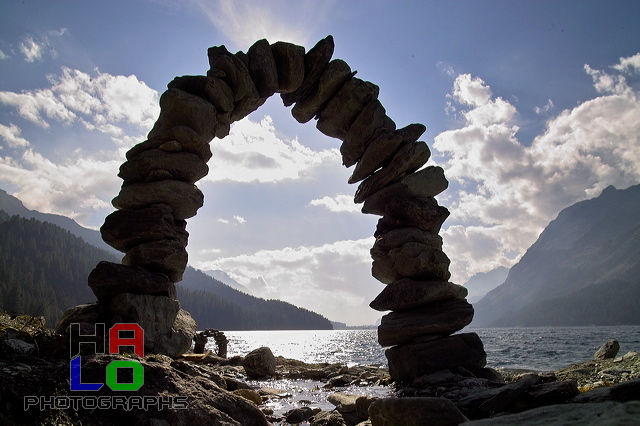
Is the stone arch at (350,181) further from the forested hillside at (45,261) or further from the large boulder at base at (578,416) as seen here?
the forested hillside at (45,261)

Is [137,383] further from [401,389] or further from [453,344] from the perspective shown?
[453,344]

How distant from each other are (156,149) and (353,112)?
7813 millimetres

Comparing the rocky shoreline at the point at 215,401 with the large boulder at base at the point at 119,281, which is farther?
the large boulder at base at the point at 119,281

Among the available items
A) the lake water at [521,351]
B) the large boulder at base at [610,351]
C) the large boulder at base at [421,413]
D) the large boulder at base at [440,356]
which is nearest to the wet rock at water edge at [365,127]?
the large boulder at base at [440,356]

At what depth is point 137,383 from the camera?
15.6 feet

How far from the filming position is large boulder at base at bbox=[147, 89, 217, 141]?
470 inches

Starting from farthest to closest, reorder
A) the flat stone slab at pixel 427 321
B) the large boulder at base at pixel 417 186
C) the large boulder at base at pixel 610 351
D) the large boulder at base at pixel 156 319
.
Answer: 1. the large boulder at base at pixel 610 351
2. the large boulder at base at pixel 417 186
3. the flat stone slab at pixel 427 321
4. the large boulder at base at pixel 156 319

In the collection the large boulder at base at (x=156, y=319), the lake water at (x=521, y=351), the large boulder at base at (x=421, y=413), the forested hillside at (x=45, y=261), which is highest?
the forested hillside at (x=45, y=261)

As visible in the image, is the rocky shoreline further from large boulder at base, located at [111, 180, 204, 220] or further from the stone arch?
large boulder at base, located at [111, 180, 204, 220]

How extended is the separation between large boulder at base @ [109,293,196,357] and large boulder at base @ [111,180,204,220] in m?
3.03

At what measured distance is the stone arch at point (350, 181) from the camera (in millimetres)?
10258

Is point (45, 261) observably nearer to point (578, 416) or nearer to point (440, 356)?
point (440, 356)

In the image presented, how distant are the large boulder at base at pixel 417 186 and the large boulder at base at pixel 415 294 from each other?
3.27 meters

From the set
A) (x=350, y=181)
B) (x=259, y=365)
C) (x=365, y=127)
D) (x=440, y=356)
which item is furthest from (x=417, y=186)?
(x=259, y=365)
